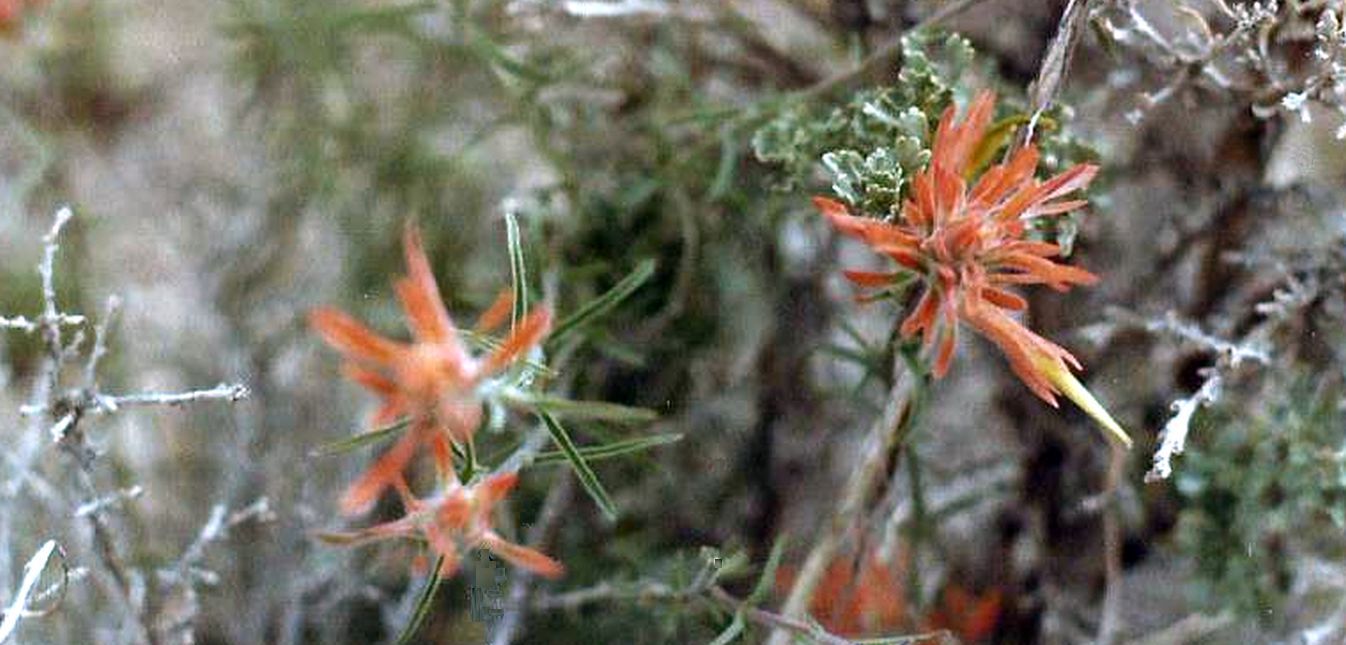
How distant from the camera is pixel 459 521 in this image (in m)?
0.60

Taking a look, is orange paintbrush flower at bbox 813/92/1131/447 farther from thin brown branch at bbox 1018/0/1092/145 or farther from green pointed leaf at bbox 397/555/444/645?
green pointed leaf at bbox 397/555/444/645

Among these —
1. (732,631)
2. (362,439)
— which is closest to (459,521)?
(362,439)

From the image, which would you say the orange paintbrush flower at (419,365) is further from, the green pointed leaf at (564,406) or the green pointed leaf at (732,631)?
the green pointed leaf at (732,631)

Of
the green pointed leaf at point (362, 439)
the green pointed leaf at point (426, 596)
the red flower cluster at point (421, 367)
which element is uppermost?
the red flower cluster at point (421, 367)

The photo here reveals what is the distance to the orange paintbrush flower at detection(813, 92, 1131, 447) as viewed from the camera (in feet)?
1.95

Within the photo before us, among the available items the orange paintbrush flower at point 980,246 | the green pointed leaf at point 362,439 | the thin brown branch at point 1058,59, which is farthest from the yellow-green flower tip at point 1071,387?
the green pointed leaf at point 362,439

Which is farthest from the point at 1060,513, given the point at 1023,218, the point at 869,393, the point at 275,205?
the point at 275,205

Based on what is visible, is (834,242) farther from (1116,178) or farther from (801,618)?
(801,618)

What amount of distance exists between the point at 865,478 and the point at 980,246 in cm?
21

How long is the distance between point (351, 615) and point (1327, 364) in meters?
0.58

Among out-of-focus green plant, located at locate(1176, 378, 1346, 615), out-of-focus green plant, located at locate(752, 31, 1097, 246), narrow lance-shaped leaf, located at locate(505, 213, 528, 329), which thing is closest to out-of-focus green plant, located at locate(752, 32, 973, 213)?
out-of-focus green plant, located at locate(752, 31, 1097, 246)

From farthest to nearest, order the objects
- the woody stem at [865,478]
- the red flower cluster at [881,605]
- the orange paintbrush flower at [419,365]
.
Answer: the red flower cluster at [881,605]
the woody stem at [865,478]
the orange paintbrush flower at [419,365]

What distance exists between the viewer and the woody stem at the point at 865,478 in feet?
2.43

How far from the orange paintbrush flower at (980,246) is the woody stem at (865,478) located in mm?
129
